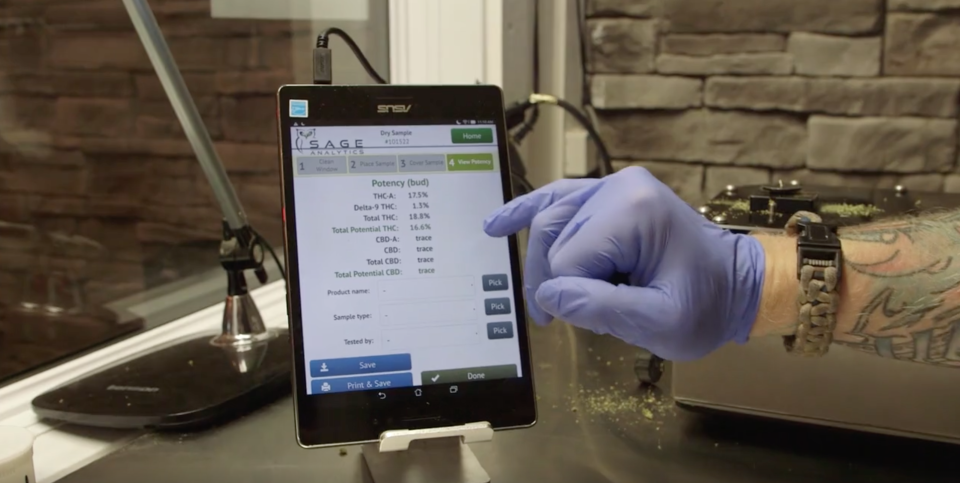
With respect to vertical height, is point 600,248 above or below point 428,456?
above

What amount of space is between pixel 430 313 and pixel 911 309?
1.18 feet

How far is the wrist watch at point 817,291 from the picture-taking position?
0.58 metres

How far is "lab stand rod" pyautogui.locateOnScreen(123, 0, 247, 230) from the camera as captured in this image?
2.26 feet

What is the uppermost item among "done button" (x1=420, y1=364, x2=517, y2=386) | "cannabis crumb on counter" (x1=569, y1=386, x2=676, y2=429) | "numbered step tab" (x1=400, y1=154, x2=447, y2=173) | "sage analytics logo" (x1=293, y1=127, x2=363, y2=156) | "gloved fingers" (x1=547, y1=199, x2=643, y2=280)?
"sage analytics logo" (x1=293, y1=127, x2=363, y2=156)

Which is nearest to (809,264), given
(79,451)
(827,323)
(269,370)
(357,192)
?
(827,323)

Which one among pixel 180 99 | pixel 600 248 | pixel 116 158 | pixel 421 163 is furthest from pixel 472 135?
pixel 116 158

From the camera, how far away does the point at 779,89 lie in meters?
1.18

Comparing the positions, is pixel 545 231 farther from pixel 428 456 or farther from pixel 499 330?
pixel 428 456

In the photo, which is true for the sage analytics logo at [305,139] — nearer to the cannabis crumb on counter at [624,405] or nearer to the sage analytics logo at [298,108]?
the sage analytics logo at [298,108]

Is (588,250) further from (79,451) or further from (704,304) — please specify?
(79,451)

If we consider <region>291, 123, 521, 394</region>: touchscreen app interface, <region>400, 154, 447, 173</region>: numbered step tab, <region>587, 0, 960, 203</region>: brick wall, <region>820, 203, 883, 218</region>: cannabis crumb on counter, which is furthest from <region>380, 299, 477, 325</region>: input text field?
<region>587, 0, 960, 203</region>: brick wall

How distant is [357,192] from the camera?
60 centimetres

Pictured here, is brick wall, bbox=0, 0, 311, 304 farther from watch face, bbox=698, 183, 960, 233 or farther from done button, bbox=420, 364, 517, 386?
watch face, bbox=698, 183, 960, 233

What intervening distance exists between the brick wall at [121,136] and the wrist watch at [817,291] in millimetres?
747
